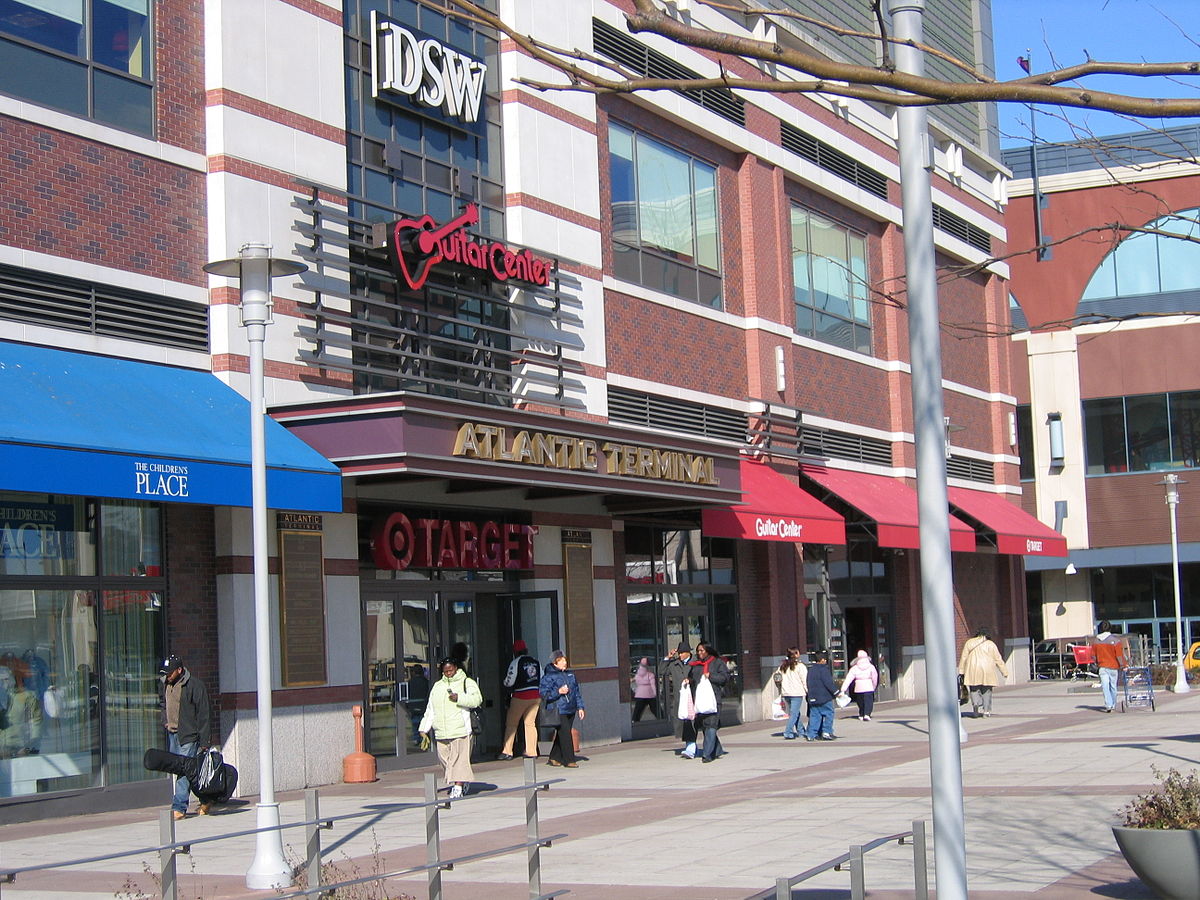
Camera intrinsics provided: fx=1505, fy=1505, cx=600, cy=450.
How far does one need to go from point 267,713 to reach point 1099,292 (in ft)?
148

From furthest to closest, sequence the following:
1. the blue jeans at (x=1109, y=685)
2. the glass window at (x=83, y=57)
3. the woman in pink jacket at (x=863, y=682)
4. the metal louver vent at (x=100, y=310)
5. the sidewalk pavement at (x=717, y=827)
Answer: the blue jeans at (x=1109, y=685)
the woman in pink jacket at (x=863, y=682)
the glass window at (x=83, y=57)
the metal louver vent at (x=100, y=310)
the sidewalk pavement at (x=717, y=827)

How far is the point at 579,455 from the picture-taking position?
21344 mm

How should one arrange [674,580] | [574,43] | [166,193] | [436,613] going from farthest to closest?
[674,580], [574,43], [436,613], [166,193]

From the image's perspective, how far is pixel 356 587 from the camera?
2014 centimetres

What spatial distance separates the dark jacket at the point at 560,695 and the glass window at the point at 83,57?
29.5 ft

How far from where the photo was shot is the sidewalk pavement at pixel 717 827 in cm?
1111

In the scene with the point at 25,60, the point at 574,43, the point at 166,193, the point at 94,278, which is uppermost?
the point at 574,43

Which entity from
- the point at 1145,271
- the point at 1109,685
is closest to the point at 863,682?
the point at 1109,685

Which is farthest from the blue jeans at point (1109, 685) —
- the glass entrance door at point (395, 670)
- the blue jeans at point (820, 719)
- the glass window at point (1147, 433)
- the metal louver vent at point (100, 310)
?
the glass window at point (1147, 433)

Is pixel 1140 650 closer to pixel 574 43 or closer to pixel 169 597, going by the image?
pixel 574 43

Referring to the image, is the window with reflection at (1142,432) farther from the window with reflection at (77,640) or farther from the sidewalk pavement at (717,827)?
the window with reflection at (77,640)

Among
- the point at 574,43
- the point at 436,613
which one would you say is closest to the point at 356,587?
the point at 436,613

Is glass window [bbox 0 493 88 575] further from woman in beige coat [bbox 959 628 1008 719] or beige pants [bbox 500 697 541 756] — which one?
woman in beige coat [bbox 959 628 1008 719]

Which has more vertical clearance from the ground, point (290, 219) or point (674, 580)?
point (290, 219)
